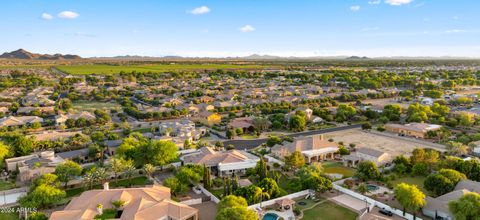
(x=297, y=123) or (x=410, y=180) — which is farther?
(x=297, y=123)

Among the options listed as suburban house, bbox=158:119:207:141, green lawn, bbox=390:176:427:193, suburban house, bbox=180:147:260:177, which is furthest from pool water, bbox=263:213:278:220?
suburban house, bbox=158:119:207:141

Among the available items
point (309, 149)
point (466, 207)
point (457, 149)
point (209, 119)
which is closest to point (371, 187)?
point (466, 207)

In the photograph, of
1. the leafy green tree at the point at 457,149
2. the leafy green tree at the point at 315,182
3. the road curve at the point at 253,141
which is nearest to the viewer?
the leafy green tree at the point at 315,182

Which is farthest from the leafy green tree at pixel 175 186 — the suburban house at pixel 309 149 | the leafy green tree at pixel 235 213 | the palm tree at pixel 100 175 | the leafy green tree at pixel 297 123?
the leafy green tree at pixel 297 123

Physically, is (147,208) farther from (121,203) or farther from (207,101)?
(207,101)

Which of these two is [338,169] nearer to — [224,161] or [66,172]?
[224,161]

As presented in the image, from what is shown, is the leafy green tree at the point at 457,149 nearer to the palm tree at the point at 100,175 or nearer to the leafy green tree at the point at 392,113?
the leafy green tree at the point at 392,113

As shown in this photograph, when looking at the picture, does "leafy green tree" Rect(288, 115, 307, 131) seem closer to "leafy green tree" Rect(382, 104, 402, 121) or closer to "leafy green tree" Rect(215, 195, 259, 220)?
"leafy green tree" Rect(382, 104, 402, 121)
